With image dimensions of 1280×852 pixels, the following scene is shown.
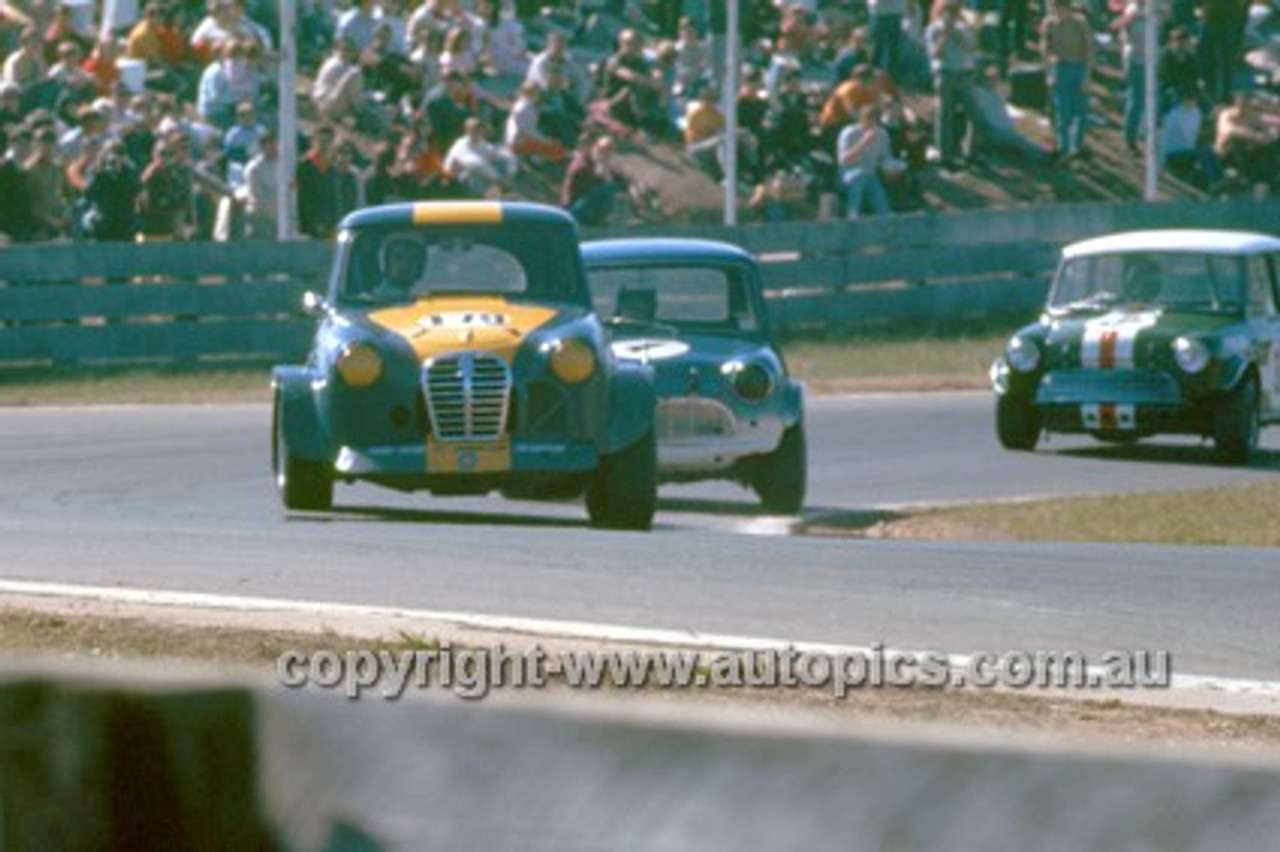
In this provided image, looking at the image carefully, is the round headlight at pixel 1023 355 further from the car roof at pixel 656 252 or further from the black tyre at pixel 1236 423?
the car roof at pixel 656 252

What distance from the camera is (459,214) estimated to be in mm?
14539

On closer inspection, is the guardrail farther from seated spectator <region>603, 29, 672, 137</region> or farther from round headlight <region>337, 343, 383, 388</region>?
round headlight <region>337, 343, 383, 388</region>

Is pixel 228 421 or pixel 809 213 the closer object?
pixel 228 421

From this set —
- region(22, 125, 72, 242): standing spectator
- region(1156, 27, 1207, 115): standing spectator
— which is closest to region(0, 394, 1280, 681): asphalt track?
region(22, 125, 72, 242): standing spectator

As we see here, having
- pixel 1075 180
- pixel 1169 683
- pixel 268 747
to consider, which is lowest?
pixel 1075 180

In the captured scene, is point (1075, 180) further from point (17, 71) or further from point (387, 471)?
point (387, 471)

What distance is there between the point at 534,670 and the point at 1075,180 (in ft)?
80.7

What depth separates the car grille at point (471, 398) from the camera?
13547 millimetres

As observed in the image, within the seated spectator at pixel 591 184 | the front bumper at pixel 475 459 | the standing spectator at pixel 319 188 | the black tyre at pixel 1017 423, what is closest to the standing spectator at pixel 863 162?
the seated spectator at pixel 591 184

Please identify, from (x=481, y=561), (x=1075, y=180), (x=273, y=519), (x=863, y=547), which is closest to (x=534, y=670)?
(x=481, y=561)

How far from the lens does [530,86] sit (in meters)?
25.8

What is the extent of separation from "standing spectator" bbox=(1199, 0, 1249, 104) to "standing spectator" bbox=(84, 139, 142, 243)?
13481 mm

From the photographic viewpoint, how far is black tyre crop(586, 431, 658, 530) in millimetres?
13711

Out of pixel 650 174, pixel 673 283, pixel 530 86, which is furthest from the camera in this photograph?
pixel 650 174
